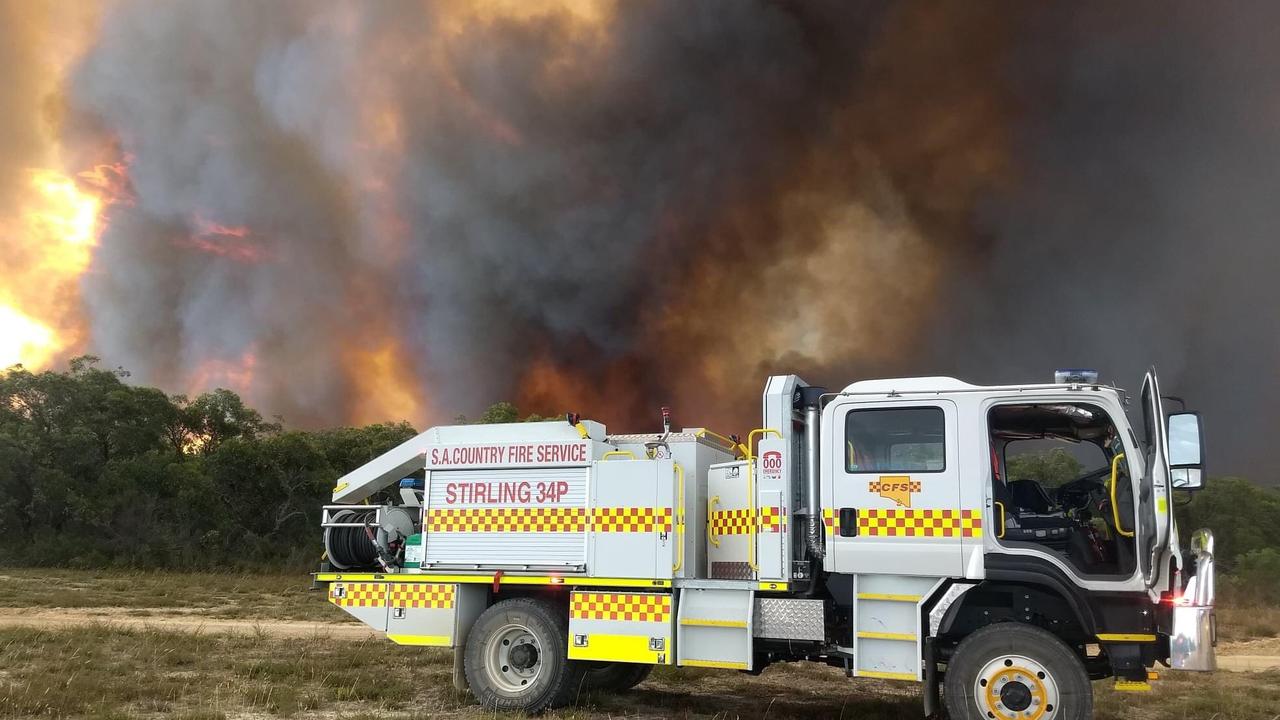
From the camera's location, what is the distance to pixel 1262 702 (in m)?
11.2

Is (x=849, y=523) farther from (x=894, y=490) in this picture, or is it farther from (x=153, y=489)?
(x=153, y=489)

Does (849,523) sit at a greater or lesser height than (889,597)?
greater

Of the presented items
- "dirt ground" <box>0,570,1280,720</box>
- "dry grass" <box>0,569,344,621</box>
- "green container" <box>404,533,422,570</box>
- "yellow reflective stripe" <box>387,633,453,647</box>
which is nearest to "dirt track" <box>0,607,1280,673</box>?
"dirt ground" <box>0,570,1280,720</box>

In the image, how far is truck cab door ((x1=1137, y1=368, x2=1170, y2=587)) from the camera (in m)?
7.53

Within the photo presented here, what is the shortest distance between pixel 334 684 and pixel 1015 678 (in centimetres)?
865

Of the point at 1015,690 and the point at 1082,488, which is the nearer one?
the point at 1015,690

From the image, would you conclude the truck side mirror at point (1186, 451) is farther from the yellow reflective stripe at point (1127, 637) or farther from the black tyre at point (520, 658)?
the black tyre at point (520, 658)

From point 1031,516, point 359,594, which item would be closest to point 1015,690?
point 1031,516

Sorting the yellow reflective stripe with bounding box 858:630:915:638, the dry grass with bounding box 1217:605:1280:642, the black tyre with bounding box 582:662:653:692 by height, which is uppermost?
the yellow reflective stripe with bounding box 858:630:915:638

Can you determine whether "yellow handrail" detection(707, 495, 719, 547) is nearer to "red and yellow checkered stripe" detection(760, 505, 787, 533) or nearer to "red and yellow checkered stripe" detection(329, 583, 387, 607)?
"red and yellow checkered stripe" detection(760, 505, 787, 533)

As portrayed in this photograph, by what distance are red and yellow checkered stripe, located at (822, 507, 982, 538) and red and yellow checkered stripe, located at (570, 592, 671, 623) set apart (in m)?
2.05

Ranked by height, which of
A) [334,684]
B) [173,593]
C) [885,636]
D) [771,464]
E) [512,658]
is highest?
[771,464]

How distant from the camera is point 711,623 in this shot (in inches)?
360

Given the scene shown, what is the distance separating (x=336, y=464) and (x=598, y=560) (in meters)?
33.4
